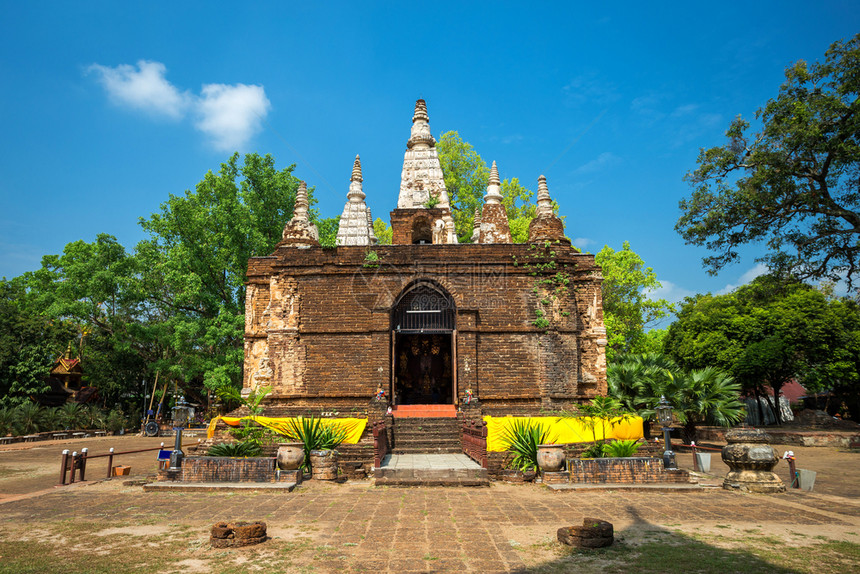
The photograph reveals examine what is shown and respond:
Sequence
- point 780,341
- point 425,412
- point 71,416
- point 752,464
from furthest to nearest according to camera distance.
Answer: point 71,416
point 780,341
point 425,412
point 752,464

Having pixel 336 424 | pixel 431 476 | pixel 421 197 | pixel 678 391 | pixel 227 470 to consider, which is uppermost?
pixel 421 197

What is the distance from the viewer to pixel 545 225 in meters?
16.4

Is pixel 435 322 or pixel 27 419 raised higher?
pixel 435 322

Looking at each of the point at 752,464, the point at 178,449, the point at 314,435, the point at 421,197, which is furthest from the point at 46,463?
the point at 752,464

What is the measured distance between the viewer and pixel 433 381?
18484 millimetres

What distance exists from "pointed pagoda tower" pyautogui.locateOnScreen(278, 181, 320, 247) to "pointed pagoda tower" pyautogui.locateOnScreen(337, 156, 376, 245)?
100 cm

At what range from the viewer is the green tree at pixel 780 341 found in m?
21.5

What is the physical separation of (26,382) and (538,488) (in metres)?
26.0

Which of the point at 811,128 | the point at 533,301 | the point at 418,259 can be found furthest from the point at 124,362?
the point at 811,128

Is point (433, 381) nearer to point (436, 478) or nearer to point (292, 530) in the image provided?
point (436, 478)

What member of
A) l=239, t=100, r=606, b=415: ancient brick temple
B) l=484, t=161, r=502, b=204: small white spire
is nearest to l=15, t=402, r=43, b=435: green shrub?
l=239, t=100, r=606, b=415: ancient brick temple

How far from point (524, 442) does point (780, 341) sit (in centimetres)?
1775

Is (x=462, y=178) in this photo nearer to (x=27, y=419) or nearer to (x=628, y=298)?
(x=628, y=298)

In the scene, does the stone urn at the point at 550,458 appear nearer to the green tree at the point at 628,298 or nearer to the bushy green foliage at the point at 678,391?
the bushy green foliage at the point at 678,391
